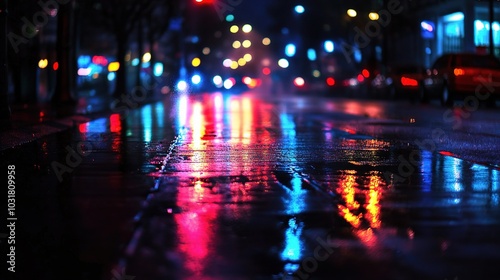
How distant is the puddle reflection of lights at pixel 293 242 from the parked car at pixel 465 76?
2385cm

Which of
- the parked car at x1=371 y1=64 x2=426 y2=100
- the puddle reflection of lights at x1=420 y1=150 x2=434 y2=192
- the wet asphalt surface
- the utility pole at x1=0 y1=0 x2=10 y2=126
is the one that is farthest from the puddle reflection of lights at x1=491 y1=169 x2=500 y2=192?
the parked car at x1=371 y1=64 x2=426 y2=100

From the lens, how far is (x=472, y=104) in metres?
32.4

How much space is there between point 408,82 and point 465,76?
947 centimetres

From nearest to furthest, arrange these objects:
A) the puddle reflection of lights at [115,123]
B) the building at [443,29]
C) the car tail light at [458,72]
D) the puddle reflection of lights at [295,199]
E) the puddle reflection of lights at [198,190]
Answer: the puddle reflection of lights at [295,199]
the puddle reflection of lights at [198,190]
the puddle reflection of lights at [115,123]
the car tail light at [458,72]
the building at [443,29]

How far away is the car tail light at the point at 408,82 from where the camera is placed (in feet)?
126

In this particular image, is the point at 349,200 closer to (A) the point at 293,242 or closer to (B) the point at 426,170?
(A) the point at 293,242

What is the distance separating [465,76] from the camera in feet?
98.1

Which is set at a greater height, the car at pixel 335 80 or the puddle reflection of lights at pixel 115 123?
the car at pixel 335 80

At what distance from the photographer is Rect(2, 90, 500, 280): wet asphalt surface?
5.86m

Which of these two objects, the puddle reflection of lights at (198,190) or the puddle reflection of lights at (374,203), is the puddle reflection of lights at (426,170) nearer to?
the puddle reflection of lights at (374,203)

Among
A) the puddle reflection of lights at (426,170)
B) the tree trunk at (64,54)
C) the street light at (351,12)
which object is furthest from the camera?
the street light at (351,12)

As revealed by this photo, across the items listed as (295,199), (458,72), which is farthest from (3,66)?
(458,72)

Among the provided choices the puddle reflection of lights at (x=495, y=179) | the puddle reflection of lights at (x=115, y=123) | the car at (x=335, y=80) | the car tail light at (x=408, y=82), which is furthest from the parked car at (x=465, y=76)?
the car at (x=335, y=80)

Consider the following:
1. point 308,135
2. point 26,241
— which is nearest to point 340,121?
point 308,135
